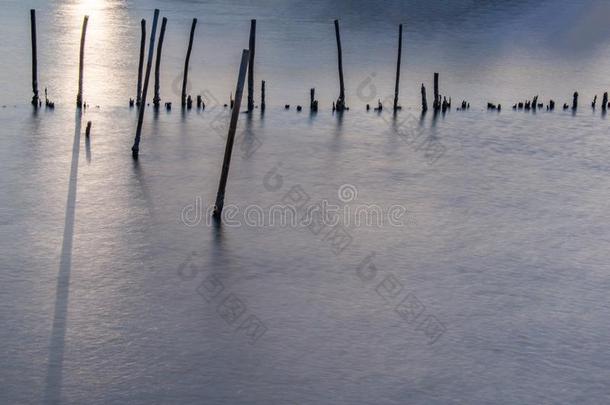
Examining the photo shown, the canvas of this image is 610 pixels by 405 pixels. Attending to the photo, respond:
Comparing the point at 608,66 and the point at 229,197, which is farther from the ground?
the point at 608,66

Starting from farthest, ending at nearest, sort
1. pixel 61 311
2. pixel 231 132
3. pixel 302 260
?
pixel 231 132, pixel 302 260, pixel 61 311

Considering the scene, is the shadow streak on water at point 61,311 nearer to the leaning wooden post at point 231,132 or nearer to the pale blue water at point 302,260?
A: the pale blue water at point 302,260

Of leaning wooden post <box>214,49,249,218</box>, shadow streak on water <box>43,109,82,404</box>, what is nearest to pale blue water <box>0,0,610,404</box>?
shadow streak on water <box>43,109,82,404</box>

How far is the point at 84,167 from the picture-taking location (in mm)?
18609

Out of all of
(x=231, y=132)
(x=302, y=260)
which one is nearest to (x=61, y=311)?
(x=302, y=260)

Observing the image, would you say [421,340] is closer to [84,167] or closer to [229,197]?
[229,197]

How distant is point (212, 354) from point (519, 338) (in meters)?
3.76

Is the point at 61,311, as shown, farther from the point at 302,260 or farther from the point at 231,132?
the point at 231,132

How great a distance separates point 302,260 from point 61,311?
380 cm

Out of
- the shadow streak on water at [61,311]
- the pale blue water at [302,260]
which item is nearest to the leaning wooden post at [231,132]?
the pale blue water at [302,260]

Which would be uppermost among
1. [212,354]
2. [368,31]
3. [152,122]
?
[368,31]

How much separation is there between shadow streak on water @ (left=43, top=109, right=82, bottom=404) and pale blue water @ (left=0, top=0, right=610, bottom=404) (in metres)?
0.04

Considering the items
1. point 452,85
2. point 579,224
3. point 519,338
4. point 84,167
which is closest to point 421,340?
point 519,338

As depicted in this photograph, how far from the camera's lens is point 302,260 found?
46.8 feet
